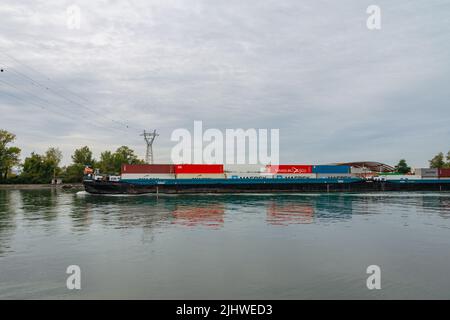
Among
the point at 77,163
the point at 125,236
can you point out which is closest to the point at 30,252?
the point at 125,236

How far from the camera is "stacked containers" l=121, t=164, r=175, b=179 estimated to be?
82500mm

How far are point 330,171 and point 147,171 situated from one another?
52.5 meters

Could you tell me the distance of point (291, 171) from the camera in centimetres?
9319

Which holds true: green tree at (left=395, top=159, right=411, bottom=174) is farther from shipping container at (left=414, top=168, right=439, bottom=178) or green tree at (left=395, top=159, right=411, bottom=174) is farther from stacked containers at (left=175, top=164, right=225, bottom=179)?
stacked containers at (left=175, top=164, right=225, bottom=179)

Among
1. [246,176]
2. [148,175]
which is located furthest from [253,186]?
[148,175]

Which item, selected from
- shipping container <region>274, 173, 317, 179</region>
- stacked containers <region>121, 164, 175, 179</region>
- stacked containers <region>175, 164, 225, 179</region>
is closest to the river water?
stacked containers <region>121, 164, 175, 179</region>

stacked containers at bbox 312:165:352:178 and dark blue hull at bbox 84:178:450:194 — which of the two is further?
stacked containers at bbox 312:165:352:178

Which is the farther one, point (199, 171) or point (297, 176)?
point (297, 176)

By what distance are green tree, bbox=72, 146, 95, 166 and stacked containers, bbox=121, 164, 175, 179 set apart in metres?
71.5

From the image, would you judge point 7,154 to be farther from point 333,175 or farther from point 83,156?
point 333,175

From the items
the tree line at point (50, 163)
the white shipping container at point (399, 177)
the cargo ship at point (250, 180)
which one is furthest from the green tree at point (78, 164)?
the white shipping container at point (399, 177)

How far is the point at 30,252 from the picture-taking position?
17.2 m
